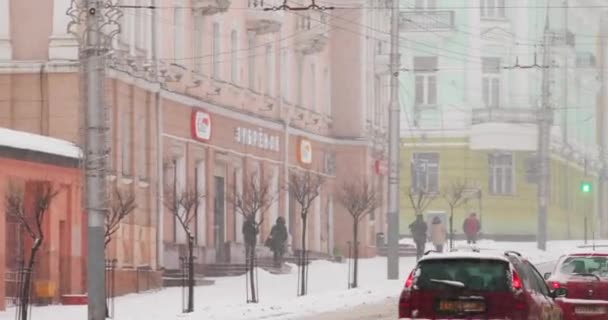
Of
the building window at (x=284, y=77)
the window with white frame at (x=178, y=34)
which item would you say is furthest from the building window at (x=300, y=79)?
the window with white frame at (x=178, y=34)

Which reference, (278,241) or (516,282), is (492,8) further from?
(516,282)

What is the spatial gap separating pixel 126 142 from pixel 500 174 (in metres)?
44.5

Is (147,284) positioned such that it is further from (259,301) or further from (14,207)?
(14,207)

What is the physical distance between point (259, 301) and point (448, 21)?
2035 inches

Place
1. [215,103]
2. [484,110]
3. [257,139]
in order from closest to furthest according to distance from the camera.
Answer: [215,103]
[257,139]
[484,110]

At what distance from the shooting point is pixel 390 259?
52.2 metres

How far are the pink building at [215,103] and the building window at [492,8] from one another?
14.5m

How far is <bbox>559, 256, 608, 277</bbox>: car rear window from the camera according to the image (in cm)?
2833

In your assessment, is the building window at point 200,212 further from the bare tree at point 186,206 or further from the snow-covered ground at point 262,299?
the snow-covered ground at point 262,299

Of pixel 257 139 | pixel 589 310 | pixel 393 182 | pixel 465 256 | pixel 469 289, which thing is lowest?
pixel 589 310

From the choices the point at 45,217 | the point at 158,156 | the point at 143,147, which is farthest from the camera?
the point at 158,156

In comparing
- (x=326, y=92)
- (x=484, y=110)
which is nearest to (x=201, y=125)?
(x=326, y=92)

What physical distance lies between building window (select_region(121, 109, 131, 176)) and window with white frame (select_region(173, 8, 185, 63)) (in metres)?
5.23

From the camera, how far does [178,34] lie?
168 ft
